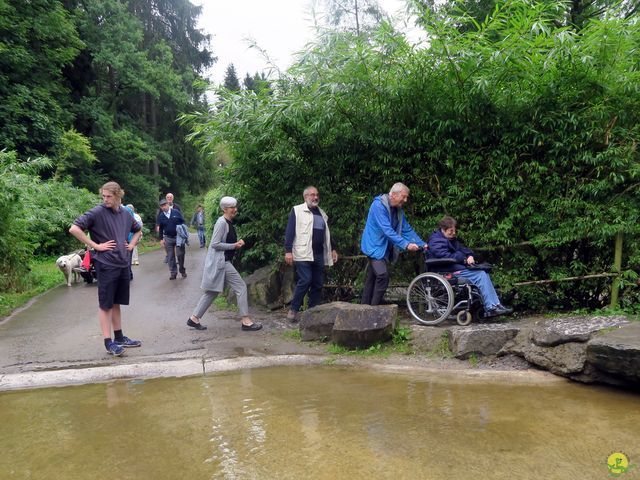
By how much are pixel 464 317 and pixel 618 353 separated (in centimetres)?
181

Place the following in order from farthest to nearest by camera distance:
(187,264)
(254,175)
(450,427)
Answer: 1. (187,264)
2. (254,175)
3. (450,427)

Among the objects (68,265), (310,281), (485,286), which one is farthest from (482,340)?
(68,265)

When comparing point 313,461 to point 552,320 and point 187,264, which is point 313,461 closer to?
point 552,320

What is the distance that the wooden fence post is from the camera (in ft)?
16.9

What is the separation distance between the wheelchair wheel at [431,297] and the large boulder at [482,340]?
0.58 meters

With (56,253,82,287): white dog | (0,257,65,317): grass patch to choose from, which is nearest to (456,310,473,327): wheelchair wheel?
(0,257,65,317): grass patch

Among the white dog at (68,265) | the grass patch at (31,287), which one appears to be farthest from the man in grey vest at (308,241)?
the white dog at (68,265)

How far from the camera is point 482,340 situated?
484 centimetres

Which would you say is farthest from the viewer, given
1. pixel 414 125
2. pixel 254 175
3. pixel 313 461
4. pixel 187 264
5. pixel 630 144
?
pixel 187 264

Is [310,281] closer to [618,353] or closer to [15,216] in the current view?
[618,353]

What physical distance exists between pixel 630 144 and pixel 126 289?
575 cm

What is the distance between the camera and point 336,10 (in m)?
17.4

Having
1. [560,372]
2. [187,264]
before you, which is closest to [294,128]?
[560,372]

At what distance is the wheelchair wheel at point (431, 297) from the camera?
5.47 metres
